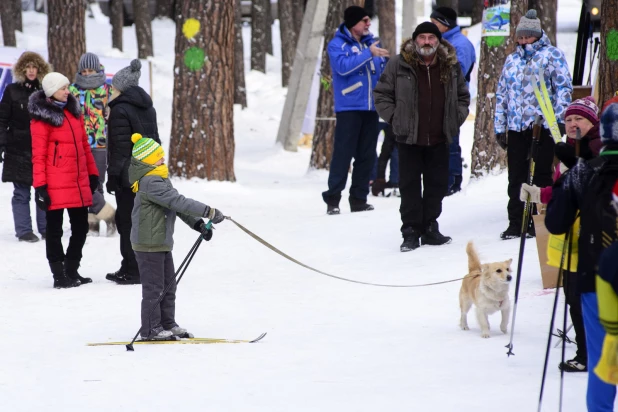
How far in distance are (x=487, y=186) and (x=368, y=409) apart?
673 centimetres

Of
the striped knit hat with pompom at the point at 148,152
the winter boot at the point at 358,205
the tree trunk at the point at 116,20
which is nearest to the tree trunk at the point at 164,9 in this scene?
the tree trunk at the point at 116,20

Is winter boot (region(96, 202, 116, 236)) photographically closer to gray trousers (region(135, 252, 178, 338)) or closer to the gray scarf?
the gray scarf

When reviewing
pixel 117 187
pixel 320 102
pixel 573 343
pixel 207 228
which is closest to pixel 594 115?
pixel 573 343

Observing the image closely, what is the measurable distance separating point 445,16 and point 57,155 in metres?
4.72

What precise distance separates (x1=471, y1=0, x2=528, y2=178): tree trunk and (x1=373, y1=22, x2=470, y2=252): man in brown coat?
2880mm

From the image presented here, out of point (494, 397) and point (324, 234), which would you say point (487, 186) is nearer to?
point (324, 234)

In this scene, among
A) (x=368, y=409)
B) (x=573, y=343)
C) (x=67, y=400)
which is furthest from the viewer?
(x=573, y=343)

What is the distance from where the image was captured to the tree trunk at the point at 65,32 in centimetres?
1528

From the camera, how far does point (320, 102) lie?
16.2 m

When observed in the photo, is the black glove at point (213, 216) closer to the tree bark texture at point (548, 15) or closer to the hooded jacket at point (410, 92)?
the hooded jacket at point (410, 92)

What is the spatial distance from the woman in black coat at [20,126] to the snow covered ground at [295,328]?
0.59m

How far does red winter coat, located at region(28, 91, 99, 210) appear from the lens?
25.6 ft

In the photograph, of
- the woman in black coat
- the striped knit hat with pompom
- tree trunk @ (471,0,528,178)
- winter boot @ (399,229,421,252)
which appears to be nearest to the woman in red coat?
the woman in black coat

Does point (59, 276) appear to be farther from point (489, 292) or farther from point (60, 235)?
point (489, 292)
